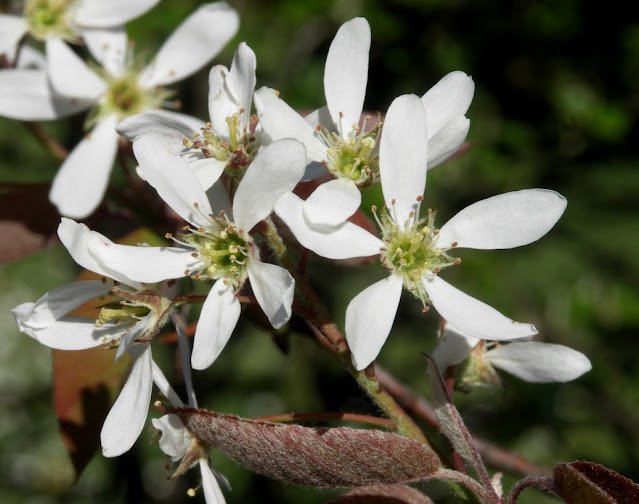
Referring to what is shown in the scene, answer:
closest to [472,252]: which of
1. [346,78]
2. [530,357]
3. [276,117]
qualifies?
[530,357]

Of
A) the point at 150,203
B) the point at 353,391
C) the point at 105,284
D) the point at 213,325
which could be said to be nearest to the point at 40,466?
the point at 353,391

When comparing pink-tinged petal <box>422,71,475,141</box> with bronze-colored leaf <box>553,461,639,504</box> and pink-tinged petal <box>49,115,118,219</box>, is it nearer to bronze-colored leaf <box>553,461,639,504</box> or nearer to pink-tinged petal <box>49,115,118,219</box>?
bronze-colored leaf <box>553,461,639,504</box>

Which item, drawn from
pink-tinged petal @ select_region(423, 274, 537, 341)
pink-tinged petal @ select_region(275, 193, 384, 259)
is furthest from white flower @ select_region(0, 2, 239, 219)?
pink-tinged petal @ select_region(423, 274, 537, 341)

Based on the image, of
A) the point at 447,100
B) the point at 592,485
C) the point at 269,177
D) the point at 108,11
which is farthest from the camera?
the point at 108,11

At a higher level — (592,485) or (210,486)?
(210,486)

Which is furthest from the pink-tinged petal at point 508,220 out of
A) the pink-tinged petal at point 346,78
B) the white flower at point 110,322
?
the white flower at point 110,322

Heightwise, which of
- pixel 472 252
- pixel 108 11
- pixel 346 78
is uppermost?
pixel 108 11

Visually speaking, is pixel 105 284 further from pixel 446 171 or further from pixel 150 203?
pixel 446 171

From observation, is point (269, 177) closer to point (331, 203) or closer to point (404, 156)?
point (331, 203)
